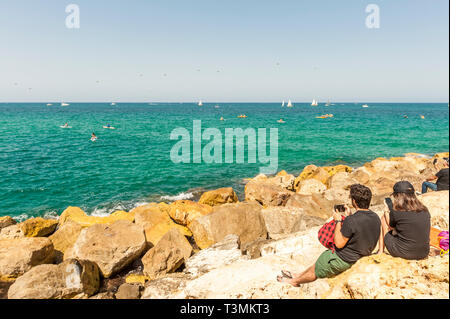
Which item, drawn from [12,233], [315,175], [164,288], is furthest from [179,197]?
[164,288]

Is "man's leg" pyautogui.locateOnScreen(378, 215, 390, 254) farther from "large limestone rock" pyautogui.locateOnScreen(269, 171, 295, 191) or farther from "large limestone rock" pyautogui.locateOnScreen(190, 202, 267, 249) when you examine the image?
"large limestone rock" pyautogui.locateOnScreen(269, 171, 295, 191)

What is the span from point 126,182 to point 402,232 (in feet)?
60.3

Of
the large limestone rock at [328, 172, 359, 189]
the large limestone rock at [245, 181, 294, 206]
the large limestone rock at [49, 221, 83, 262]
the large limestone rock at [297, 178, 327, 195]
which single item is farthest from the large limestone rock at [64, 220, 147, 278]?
the large limestone rock at [328, 172, 359, 189]

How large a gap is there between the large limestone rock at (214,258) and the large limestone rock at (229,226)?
127 cm

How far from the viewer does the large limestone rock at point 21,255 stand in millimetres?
6406

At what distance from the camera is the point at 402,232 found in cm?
393

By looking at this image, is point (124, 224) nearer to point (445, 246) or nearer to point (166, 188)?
point (445, 246)

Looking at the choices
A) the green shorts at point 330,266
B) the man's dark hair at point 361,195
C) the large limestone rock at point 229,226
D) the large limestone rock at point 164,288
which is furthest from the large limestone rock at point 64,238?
the man's dark hair at point 361,195

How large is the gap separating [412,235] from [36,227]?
38.5ft

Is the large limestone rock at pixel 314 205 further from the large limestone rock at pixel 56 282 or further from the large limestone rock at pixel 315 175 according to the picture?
the large limestone rock at pixel 56 282

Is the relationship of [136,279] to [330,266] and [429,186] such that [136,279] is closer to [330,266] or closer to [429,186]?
[330,266]

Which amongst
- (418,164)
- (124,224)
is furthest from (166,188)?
(418,164)

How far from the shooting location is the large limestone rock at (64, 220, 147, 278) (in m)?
6.82
